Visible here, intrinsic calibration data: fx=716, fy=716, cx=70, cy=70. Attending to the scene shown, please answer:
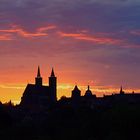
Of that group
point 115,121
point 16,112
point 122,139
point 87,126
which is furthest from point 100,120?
point 16,112

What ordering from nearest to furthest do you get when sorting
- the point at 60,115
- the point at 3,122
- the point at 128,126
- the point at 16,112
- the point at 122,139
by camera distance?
the point at 122,139 → the point at 128,126 → the point at 3,122 → the point at 60,115 → the point at 16,112

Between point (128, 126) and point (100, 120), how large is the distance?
1012cm

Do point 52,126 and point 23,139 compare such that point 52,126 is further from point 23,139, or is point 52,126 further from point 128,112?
point 128,112

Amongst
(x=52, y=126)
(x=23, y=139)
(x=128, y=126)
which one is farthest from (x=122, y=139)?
(x=52, y=126)

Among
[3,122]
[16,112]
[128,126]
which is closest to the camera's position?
[128,126]

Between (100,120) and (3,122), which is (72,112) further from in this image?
(100,120)

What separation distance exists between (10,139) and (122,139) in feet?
63.5

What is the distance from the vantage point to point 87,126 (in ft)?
290

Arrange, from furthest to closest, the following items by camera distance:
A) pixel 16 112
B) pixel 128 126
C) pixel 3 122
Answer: pixel 16 112
pixel 3 122
pixel 128 126

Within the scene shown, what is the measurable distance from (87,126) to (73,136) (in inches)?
215

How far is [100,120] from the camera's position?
295 ft

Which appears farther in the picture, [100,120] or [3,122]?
[3,122]

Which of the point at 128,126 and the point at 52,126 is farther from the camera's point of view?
the point at 52,126

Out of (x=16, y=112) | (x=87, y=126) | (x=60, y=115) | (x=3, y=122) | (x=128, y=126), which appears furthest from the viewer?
(x=16, y=112)
